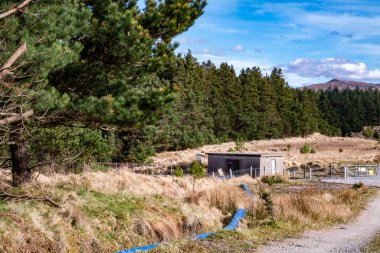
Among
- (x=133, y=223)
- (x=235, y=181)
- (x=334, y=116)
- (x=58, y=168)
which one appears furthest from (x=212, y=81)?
(x=133, y=223)

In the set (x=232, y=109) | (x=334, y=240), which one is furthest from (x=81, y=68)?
(x=232, y=109)

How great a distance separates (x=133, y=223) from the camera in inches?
436

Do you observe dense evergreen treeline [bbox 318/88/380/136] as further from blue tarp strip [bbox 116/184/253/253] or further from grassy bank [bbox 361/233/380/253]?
grassy bank [bbox 361/233/380/253]

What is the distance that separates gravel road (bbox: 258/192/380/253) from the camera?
32.9 ft

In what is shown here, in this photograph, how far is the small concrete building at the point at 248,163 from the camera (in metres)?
38.4

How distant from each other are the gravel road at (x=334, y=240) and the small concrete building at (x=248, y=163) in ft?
78.1

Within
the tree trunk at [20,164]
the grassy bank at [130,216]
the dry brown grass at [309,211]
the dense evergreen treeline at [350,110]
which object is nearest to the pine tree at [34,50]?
the tree trunk at [20,164]

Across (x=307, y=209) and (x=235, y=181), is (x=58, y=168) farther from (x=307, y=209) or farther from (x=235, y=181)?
(x=235, y=181)

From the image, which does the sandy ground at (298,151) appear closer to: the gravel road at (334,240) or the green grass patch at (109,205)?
the gravel road at (334,240)

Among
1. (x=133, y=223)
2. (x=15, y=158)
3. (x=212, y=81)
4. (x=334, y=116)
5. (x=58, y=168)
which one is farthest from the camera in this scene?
(x=334, y=116)

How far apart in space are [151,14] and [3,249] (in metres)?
7.54

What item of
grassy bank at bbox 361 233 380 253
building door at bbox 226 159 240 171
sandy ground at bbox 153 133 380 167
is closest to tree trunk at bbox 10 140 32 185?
grassy bank at bbox 361 233 380 253

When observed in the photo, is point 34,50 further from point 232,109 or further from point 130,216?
point 232,109

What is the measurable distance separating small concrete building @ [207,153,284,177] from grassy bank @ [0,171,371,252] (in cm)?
2105
